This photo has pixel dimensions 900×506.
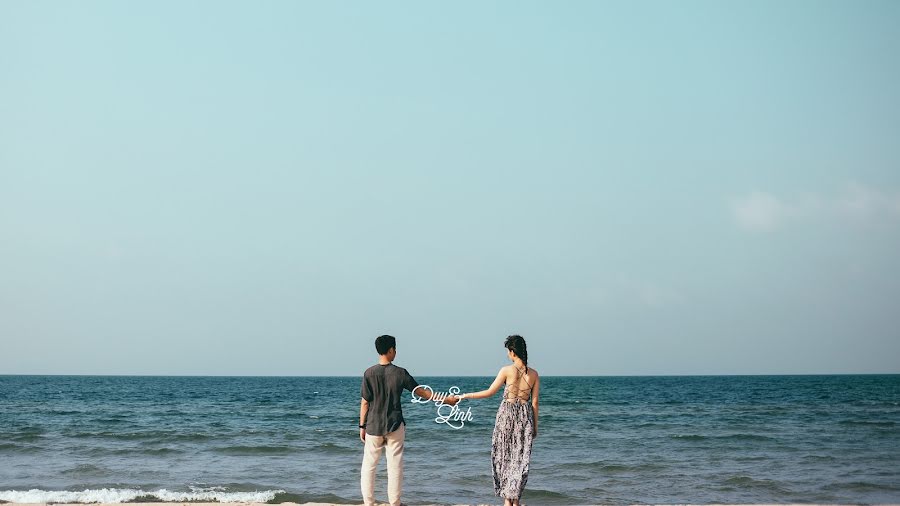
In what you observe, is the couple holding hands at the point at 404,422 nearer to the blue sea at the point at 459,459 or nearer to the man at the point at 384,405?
the man at the point at 384,405

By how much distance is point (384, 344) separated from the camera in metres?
8.45

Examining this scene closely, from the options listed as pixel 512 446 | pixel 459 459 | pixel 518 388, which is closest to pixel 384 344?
pixel 518 388

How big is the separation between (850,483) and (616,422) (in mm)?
14177

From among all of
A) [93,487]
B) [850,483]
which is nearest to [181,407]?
[93,487]

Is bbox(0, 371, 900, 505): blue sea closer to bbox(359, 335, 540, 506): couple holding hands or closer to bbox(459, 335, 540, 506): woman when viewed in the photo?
bbox(459, 335, 540, 506): woman

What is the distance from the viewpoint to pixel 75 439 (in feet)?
72.6

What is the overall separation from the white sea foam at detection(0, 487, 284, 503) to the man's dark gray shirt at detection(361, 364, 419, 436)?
495 cm

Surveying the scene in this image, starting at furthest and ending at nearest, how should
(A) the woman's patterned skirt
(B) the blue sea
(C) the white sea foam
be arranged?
(B) the blue sea → (C) the white sea foam → (A) the woman's patterned skirt

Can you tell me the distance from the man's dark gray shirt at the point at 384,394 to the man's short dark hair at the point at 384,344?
0.16m

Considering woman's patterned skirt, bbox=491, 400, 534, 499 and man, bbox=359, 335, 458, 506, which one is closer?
man, bbox=359, 335, 458, 506

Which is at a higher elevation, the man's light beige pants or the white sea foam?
the man's light beige pants

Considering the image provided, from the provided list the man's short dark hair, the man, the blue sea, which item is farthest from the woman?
the blue sea

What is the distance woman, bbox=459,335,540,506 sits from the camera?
8.63 m

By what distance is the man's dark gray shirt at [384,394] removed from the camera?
8445 mm
